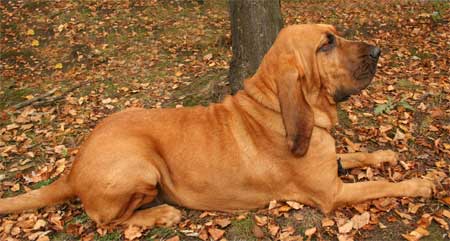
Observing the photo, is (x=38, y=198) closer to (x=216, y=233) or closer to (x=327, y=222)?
(x=216, y=233)

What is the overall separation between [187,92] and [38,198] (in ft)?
10.4

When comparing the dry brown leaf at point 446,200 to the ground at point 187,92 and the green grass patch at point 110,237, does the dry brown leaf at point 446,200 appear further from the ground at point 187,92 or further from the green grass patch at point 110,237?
the green grass patch at point 110,237

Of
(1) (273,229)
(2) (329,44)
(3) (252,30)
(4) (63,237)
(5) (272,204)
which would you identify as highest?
(2) (329,44)

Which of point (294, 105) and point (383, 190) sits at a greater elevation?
point (294, 105)

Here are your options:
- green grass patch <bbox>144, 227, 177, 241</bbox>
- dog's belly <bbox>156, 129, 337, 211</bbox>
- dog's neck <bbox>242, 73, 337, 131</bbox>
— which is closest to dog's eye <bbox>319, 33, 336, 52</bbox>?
dog's neck <bbox>242, 73, 337, 131</bbox>

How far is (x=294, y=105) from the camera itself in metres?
3.50

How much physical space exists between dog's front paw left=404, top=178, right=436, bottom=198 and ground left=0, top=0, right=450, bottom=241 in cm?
7

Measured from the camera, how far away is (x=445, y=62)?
7102 millimetres

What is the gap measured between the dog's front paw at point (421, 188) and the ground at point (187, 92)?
75 millimetres

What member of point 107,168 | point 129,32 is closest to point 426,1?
point 129,32

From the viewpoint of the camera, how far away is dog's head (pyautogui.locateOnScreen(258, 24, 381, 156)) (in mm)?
3555

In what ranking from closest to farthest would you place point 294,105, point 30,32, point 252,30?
point 294,105
point 252,30
point 30,32

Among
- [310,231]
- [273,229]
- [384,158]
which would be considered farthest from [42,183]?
[384,158]

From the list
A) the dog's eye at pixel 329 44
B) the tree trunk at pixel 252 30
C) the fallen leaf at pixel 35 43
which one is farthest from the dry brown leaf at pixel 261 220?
the fallen leaf at pixel 35 43
